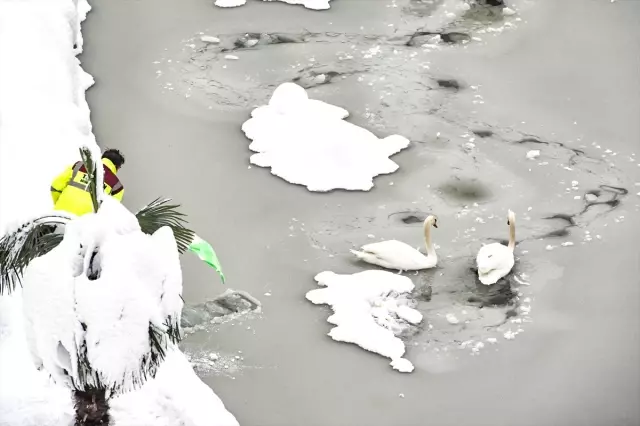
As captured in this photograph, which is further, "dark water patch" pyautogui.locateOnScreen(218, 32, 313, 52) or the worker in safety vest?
"dark water patch" pyautogui.locateOnScreen(218, 32, 313, 52)

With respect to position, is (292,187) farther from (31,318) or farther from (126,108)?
(31,318)

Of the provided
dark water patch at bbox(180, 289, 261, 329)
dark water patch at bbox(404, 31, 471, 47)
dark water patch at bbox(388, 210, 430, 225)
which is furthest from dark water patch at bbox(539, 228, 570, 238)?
dark water patch at bbox(404, 31, 471, 47)

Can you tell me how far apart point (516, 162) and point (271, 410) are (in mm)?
3606

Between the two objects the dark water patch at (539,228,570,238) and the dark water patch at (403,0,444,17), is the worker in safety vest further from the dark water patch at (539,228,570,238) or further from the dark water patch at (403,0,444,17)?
the dark water patch at (403,0,444,17)

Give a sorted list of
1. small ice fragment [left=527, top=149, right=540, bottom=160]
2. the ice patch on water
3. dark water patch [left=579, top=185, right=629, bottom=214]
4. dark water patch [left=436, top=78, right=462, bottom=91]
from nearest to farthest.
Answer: the ice patch on water < dark water patch [left=579, top=185, right=629, bottom=214] < small ice fragment [left=527, top=149, right=540, bottom=160] < dark water patch [left=436, top=78, right=462, bottom=91]

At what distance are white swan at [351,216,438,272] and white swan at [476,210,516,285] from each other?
1.17ft

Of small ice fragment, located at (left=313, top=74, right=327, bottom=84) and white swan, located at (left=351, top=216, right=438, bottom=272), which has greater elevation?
white swan, located at (left=351, top=216, right=438, bottom=272)

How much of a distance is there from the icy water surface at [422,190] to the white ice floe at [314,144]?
13 cm

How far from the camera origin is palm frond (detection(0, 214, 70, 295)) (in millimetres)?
4992

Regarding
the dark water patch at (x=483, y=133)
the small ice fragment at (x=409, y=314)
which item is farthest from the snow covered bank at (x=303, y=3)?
the small ice fragment at (x=409, y=314)

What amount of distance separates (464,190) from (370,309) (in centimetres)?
183

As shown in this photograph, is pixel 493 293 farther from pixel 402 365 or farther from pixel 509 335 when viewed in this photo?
pixel 402 365

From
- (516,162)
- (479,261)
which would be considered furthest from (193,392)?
(516,162)

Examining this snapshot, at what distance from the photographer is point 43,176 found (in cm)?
714
